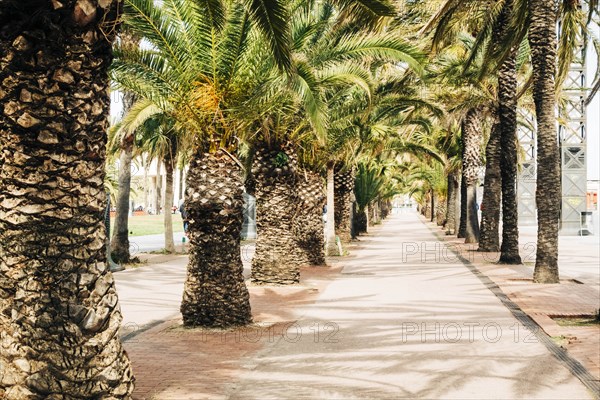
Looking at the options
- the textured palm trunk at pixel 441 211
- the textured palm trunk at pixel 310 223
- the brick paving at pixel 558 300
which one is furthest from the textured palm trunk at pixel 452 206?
the textured palm trunk at pixel 310 223

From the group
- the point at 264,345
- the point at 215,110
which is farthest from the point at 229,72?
the point at 264,345

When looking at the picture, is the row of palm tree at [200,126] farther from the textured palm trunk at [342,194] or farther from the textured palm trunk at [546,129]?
the textured palm trunk at [342,194]

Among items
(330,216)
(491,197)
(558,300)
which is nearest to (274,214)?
(558,300)

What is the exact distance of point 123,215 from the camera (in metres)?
21.1

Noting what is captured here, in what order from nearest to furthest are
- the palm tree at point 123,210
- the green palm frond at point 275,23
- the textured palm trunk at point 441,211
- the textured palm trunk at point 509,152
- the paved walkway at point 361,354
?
the paved walkway at point 361,354 < the green palm frond at point 275,23 < the textured palm trunk at point 509,152 < the palm tree at point 123,210 < the textured palm trunk at point 441,211

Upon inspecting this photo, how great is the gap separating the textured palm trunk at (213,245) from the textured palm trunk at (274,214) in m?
4.79

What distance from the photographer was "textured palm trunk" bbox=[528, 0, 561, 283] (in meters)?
15.0

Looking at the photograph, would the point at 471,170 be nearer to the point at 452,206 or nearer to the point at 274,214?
the point at 452,206

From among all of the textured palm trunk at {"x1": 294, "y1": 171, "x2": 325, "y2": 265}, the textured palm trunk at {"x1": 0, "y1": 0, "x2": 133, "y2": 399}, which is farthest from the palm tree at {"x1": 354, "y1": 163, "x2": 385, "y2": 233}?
the textured palm trunk at {"x1": 0, "y1": 0, "x2": 133, "y2": 399}

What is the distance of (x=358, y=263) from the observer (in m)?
21.7

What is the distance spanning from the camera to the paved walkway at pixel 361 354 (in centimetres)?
658

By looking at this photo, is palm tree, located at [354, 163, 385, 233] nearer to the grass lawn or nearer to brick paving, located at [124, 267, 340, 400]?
the grass lawn

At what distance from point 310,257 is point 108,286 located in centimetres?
1510

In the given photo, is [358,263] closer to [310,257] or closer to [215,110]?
[310,257]
